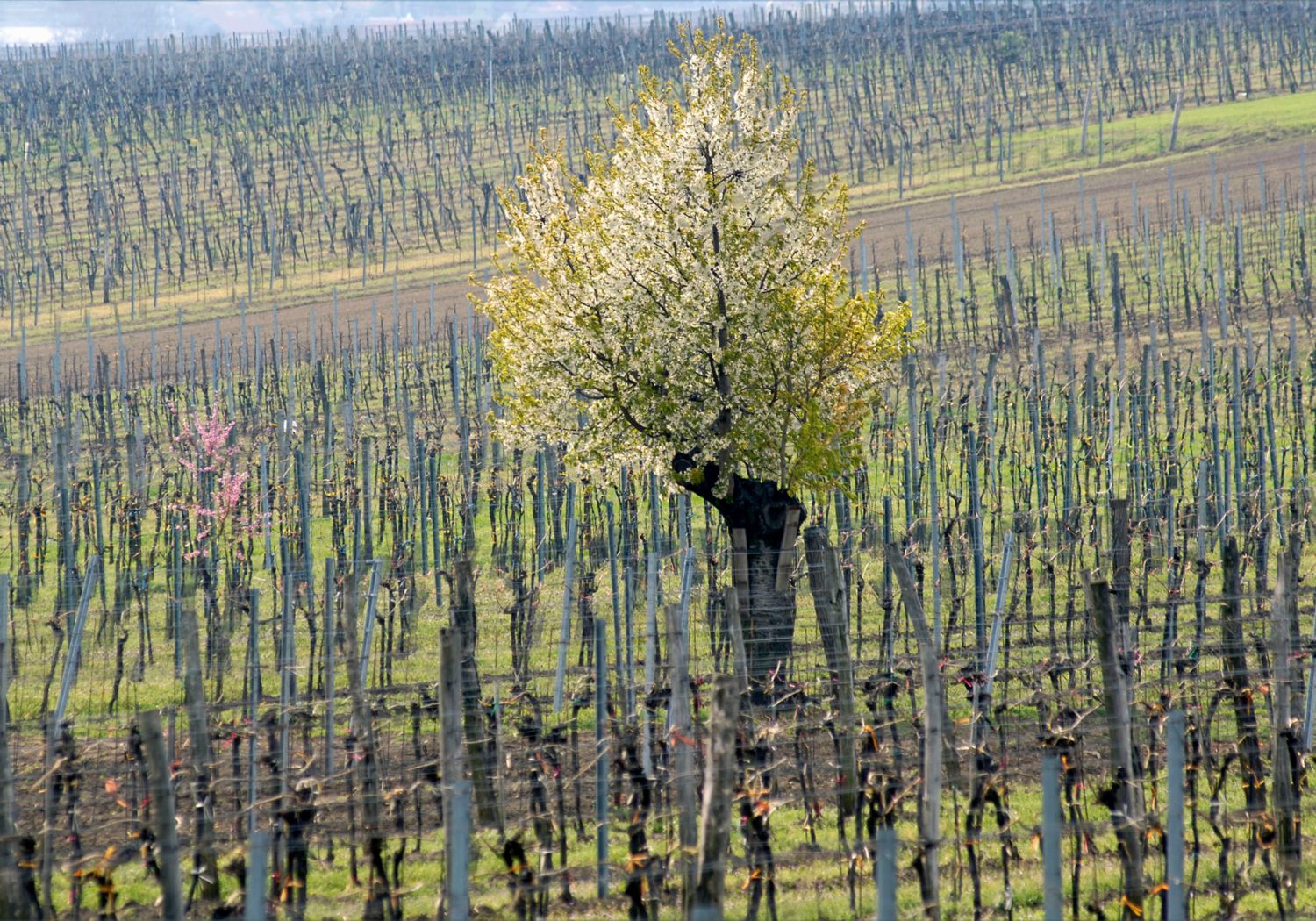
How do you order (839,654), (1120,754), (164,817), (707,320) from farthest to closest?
(707,320) < (839,654) < (1120,754) < (164,817)

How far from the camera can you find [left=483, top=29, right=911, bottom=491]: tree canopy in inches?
632

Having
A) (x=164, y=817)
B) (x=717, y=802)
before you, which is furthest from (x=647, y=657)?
(x=164, y=817)

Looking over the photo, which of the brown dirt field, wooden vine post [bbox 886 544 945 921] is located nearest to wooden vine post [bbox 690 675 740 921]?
wooden vine post [bbox 886 544 945 921]

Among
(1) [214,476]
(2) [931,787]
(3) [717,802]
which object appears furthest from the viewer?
(1) [214,476]

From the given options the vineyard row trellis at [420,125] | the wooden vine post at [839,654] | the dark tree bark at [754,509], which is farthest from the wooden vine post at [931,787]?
the vineyard row trellis at [420,125]

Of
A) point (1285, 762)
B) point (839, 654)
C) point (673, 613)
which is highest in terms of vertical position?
point (673, 613)

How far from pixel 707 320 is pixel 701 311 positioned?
0.20m

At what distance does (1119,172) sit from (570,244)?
39.7 m

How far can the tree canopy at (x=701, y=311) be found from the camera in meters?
16.0

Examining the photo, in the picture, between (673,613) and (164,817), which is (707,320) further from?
(164,817)

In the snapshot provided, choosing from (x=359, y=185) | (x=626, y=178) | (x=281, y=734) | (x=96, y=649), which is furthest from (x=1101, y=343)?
(x=359, y=185)

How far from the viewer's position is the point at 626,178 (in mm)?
16359

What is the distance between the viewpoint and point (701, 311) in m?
15.9

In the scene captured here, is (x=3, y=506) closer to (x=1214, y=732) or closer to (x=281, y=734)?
(x=281, y=734)
